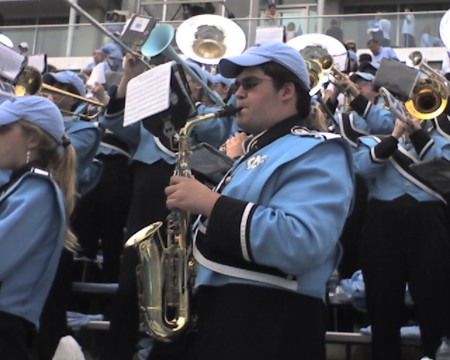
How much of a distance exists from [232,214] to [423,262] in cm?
210

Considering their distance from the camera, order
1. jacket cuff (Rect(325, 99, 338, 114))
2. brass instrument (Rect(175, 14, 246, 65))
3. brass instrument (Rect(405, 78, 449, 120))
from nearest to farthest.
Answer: brass instrument (Rect(405, 78, 449, 120)) < jacket cuff (Rect(325, 99, 338, 114)) < brass instrument (Rect(175, 14, 246, 65))

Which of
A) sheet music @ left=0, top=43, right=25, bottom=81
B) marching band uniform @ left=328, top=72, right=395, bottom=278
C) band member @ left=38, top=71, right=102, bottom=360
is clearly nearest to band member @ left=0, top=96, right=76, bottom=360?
band member @ left=38, top=71, right=102, bottom=360

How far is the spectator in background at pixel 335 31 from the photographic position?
14.6 m

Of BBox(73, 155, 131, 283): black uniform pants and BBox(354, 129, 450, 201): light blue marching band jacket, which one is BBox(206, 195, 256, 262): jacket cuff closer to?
BBox(354, 129, 450, 201): light blue marching band jacket

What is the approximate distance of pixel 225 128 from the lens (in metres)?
5.02

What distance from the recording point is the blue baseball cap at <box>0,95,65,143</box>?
3.64 metres

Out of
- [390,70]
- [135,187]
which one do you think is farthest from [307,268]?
[390,70]

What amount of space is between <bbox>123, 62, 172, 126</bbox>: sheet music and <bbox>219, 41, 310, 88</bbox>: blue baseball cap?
278mm

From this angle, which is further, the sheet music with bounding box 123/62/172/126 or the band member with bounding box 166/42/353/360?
the sheet music with bounding box 123/62/172/126

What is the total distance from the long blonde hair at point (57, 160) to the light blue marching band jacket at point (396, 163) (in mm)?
1891

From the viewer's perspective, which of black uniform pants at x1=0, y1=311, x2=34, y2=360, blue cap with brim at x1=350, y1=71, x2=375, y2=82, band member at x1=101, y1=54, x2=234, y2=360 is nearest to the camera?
black uniform pants at x1=0, y1=311, x2=34, y2=360

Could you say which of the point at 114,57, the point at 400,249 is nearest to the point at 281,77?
the point at 400,249

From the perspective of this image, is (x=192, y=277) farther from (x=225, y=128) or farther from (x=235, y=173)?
(x=225, y=128)

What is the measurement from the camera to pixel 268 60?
2.96 metres
